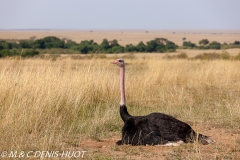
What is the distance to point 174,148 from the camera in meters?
6.77

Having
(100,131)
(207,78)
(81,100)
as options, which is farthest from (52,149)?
(207,78)

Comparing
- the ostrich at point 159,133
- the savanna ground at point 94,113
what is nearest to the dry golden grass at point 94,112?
the savanna ground at point 94,113

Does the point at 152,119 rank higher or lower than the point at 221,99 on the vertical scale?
higher

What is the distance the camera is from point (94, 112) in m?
9.68

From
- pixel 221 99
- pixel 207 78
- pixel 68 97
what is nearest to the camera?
pixel 68 97

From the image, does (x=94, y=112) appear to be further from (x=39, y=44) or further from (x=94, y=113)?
(x=39, y=44)

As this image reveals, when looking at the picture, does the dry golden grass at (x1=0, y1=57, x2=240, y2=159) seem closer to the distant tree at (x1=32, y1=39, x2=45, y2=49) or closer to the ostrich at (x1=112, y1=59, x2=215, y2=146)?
the ostrich at (x1=112, y1=59, x2=215, y2=146)

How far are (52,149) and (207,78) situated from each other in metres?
9.72

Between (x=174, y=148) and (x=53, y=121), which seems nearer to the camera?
(x=174, y=148)

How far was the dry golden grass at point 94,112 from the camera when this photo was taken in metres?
6.59

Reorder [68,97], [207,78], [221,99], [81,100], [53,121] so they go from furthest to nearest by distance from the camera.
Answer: [207,78] < [221,99] < [81,100] < [68,97] < [53,121]

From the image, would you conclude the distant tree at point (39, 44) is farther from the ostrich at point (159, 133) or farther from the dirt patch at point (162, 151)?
the ostrich at point (159, 133)

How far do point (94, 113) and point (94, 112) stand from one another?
0.20 m

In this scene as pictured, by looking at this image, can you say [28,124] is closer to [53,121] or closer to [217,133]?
[53,121]
